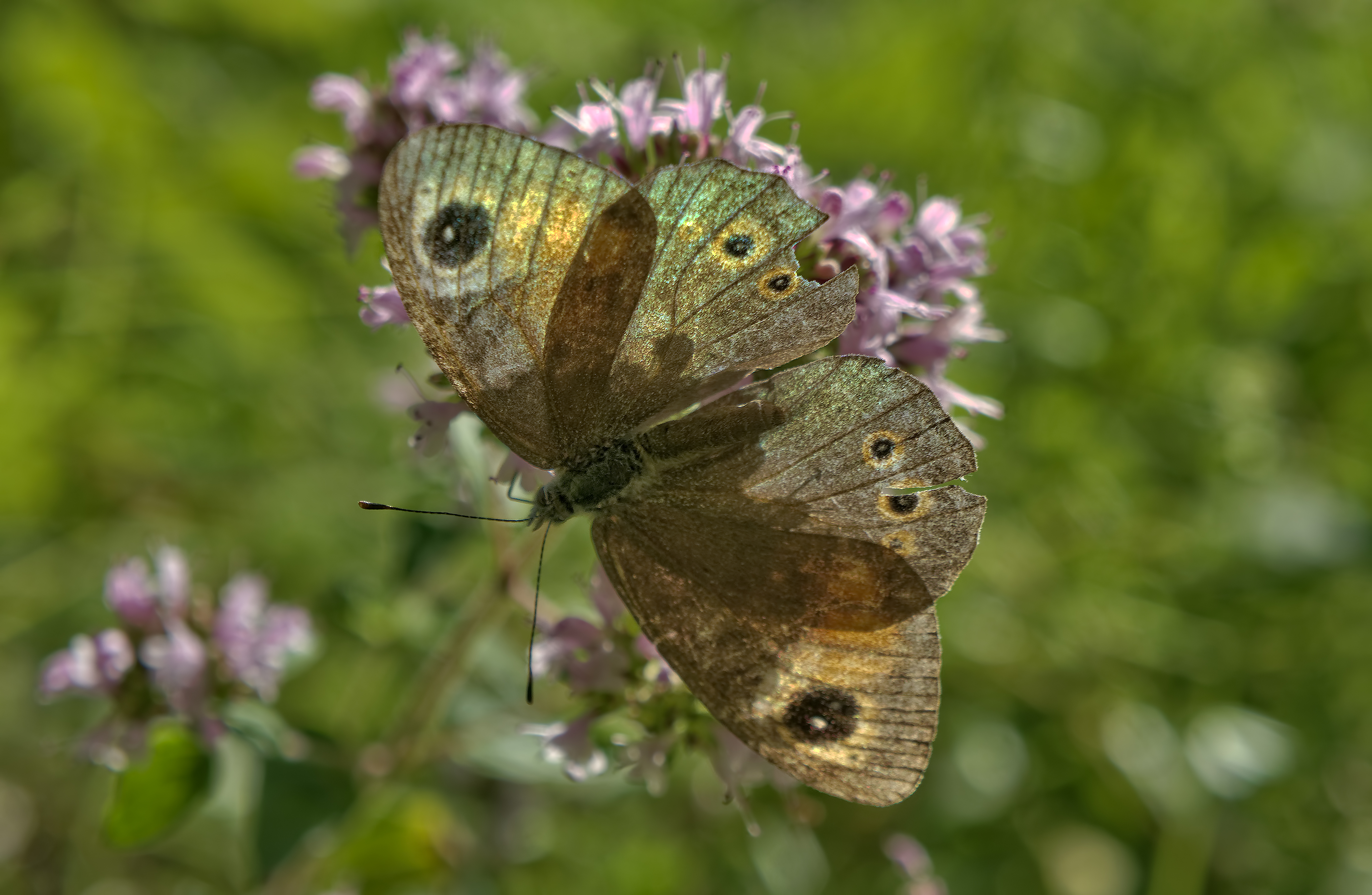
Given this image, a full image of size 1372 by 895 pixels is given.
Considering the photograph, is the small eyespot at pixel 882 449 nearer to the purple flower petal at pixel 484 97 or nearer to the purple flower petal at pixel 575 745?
the purple flower petal at pixel 575 745

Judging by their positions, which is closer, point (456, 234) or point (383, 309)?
point (456, 234)

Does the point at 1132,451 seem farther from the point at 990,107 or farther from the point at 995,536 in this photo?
the point at 990,107

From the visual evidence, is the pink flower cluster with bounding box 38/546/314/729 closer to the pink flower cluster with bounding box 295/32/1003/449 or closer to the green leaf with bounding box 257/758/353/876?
the green leaf with bounding box 257/758/353/876

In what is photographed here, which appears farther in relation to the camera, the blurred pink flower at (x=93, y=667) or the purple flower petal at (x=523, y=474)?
the blurred pink flower at (x=93, y=667)

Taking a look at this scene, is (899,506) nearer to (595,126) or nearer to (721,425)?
(721,425)

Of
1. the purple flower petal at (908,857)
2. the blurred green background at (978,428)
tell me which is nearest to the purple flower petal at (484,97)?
the blurred green background at (978,428)

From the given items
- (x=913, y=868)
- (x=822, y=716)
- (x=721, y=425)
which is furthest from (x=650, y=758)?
(x=913, y=868)
